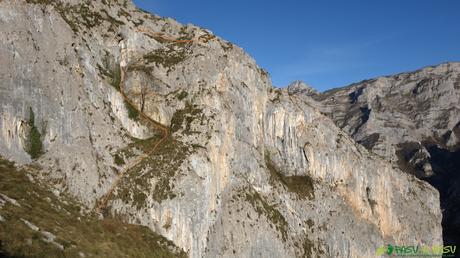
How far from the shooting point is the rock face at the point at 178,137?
2403 inches

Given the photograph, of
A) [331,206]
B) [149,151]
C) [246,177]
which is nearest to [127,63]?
[149,151]

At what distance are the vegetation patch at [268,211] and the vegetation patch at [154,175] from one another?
19374 millimetres

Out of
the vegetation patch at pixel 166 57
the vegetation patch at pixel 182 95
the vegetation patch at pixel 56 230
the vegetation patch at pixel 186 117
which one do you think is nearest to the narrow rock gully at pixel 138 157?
the vegetation patch at pixel 186 117

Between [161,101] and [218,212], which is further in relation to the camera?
[161,101]

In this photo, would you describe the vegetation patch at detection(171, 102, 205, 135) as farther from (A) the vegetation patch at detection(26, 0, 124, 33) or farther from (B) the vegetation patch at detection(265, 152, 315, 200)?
(B) the vegetation patch at detection(265, 152, 315, 200)

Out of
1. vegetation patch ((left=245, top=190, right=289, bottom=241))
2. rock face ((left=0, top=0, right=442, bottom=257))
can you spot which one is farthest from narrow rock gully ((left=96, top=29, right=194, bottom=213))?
vegetation patch ((left=245, top=190, right=289, bottom=241))

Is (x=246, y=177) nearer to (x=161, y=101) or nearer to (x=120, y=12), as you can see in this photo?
(x=161, y=101)

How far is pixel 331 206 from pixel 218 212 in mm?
48074

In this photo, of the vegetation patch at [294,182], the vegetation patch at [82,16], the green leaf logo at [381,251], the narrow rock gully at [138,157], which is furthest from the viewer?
the green leaf logo at [381,251]

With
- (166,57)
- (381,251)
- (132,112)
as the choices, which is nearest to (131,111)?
(132,112)

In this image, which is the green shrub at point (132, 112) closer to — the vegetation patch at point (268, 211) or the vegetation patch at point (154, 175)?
the vegetation patch at point (154, 175)

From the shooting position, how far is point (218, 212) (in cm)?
7906

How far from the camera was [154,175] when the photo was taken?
229ft

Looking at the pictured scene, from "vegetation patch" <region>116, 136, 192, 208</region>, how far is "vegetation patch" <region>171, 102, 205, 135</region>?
4.58 meters
